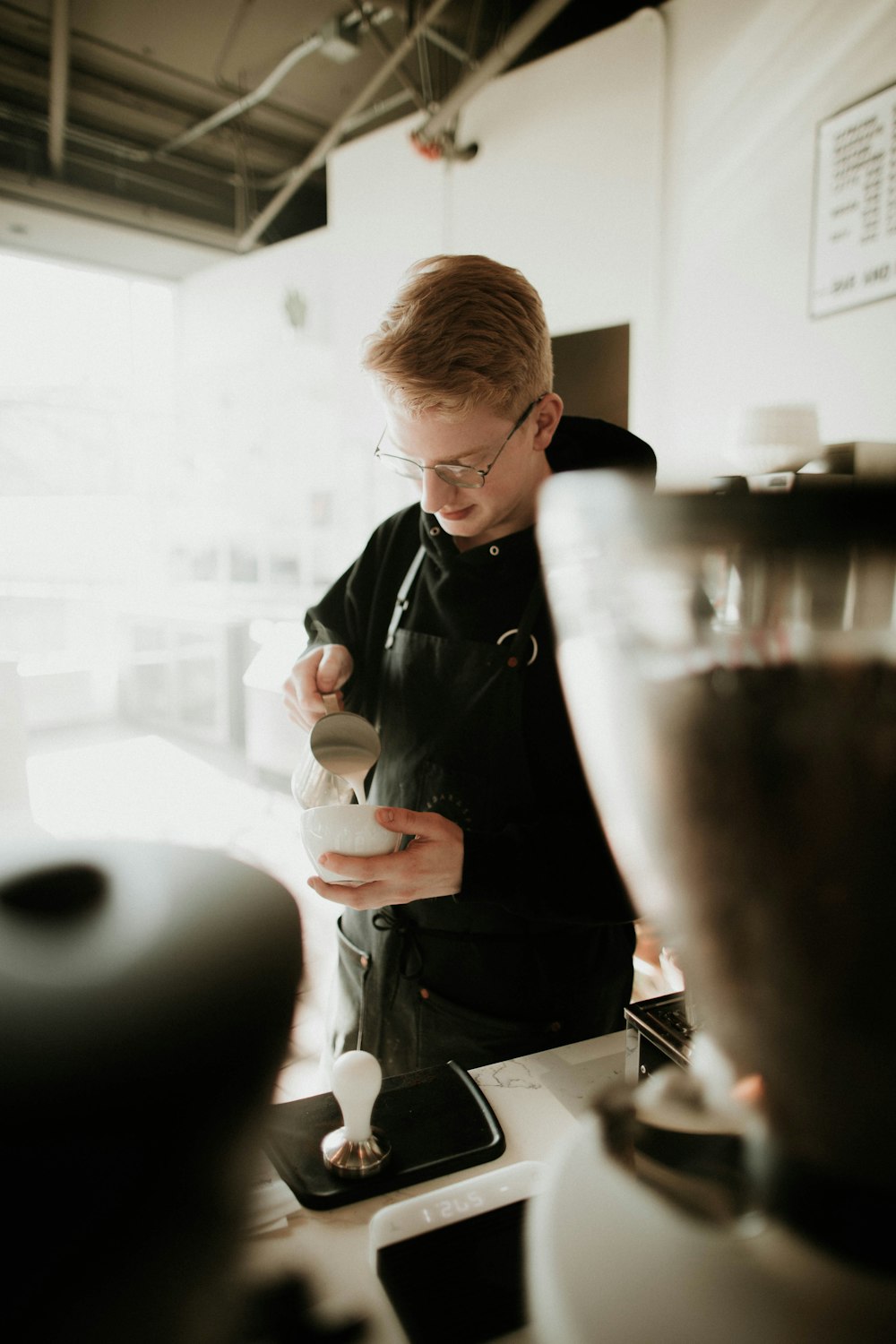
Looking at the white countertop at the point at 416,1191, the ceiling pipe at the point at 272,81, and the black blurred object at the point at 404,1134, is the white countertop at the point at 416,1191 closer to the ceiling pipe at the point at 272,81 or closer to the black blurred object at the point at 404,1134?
the black blurred object at the point at 404,1134

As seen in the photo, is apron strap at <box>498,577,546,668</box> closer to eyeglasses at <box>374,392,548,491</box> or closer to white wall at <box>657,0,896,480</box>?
eyeglasses at <box>374,392,548,491</box>

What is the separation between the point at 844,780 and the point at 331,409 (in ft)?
→ 19.7

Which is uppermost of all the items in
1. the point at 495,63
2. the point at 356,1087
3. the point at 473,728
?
the point at 495,63

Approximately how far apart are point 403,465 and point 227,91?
466 centimetres

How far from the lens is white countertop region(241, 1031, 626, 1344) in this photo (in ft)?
1.90

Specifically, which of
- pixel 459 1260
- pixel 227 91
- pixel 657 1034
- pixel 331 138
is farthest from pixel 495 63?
pixel 459 1260

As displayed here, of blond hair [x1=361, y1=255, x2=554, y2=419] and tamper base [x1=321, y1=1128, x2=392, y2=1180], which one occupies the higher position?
blond hair [x1=361, y1=255, x2=554, y2=419]

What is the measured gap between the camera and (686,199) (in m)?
3.00

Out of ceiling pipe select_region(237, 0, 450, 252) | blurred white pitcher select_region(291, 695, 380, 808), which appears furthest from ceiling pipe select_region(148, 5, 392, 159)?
blurred white pitcher select_region(291, 695, 380, 808)

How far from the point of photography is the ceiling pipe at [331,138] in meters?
3.31

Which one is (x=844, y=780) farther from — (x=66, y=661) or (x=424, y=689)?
(x=66, y=661)

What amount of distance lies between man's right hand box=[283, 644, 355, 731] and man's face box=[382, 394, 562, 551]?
0.26m

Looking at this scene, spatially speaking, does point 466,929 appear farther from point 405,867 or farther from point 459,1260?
point 459,1260

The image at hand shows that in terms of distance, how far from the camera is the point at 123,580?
25.6 ft
